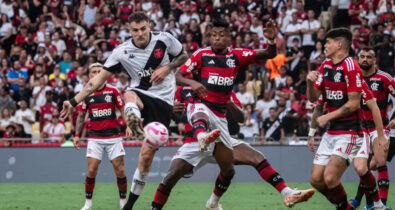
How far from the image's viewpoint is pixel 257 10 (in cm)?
2545

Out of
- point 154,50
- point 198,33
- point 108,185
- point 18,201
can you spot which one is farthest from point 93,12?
point 154,50

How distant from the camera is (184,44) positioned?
2369 centimetres

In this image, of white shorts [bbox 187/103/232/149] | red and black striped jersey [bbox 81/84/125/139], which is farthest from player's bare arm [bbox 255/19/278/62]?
red and black striped jersey [bbox 81/84/125/139]

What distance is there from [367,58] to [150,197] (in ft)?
A: 18.0

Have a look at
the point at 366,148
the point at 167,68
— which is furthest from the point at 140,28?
the point at 366,148

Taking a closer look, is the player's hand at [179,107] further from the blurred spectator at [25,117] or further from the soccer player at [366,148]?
the blurred spectator at [25,117]

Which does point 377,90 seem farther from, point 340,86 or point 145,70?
point 145,70

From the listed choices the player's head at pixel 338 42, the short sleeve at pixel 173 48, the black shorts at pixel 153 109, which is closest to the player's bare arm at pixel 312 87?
the player's head at pixel 338 42

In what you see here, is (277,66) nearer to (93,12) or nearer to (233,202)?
(93,12)

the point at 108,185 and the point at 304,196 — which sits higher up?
the point at 304,196

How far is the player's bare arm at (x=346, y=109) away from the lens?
363 inches

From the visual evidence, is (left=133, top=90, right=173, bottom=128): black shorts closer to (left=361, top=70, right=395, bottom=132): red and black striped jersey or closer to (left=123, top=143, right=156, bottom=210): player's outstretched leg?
(left=123, top=143, right=156, bottom=210): player's outstretched leg

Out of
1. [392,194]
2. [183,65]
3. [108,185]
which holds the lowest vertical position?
[108,185]

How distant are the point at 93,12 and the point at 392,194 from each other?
49.3ft
